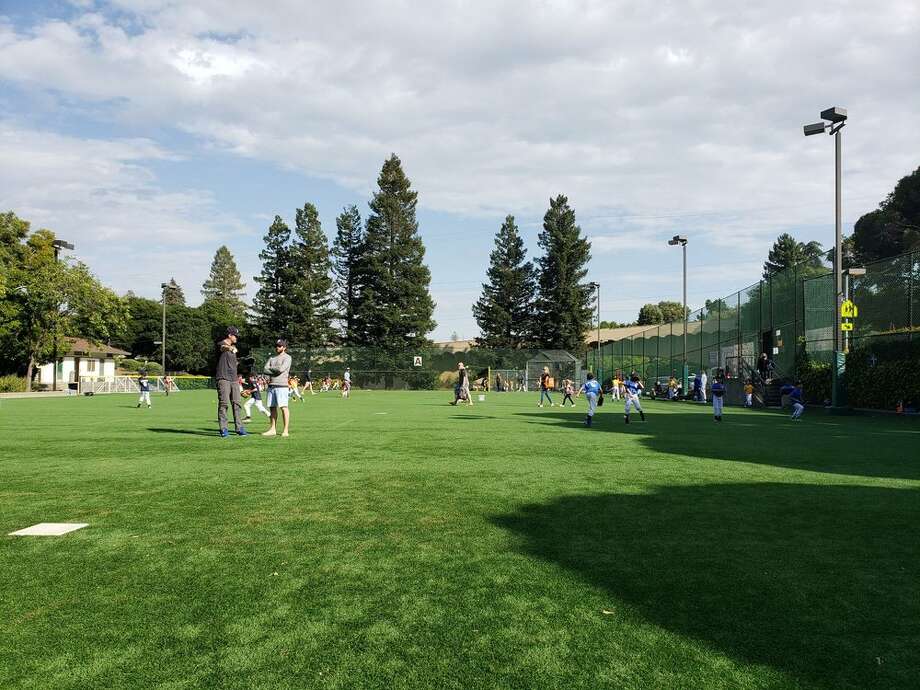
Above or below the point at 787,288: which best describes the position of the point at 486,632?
below

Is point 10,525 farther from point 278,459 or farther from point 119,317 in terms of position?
point 119,317

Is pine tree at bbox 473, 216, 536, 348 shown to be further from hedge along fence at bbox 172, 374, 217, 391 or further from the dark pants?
the dark pants

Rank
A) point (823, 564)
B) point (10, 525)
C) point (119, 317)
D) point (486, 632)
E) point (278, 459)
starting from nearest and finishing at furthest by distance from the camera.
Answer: point (486, 632)
point (823, 564)
point (10, 525)
point (278, 459)
point (119, 317)

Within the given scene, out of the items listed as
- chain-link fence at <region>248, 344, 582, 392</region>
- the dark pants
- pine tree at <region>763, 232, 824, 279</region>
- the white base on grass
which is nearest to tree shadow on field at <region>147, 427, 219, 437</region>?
the dark pants

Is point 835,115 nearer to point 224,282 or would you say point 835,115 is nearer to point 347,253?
point 347,253

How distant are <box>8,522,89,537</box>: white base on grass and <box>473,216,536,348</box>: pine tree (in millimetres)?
74305

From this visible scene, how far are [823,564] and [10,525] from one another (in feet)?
20.4

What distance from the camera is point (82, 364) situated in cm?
7831

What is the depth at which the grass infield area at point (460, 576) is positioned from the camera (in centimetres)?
313

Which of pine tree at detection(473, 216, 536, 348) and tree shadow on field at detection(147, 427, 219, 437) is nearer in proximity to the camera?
tree shadow on field at detection(147, 427, 219, 437)

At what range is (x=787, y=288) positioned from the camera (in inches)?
1201

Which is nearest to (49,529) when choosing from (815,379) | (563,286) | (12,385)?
(815,379)

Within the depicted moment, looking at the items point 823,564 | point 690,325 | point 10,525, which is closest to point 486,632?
point 823,564

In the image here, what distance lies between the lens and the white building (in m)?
71.2
